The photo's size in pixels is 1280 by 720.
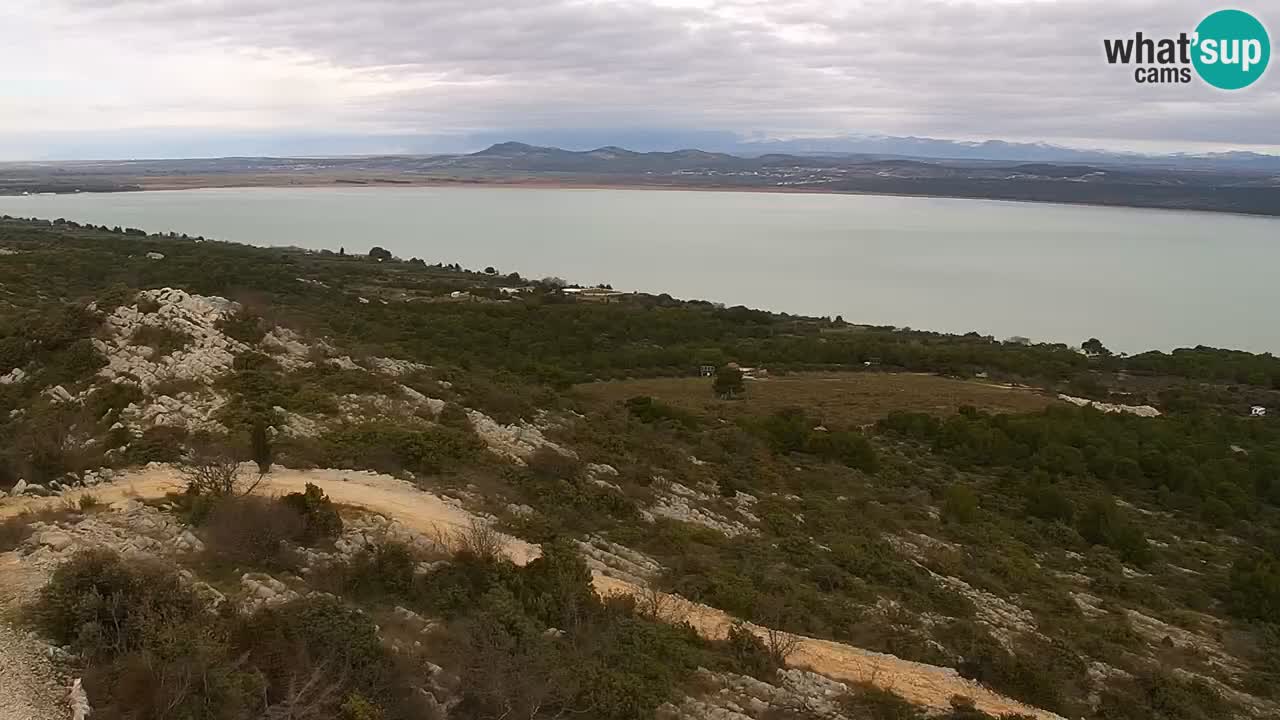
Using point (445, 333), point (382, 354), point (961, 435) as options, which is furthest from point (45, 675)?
point (445, 333)

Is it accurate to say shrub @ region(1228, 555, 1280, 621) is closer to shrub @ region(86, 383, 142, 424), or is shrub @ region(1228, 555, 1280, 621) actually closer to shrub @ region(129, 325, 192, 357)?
shrub @ region(86, 383, 142, 424)

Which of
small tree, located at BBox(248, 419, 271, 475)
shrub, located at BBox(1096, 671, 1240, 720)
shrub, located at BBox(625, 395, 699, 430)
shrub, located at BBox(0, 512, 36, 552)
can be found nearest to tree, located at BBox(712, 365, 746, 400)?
Result: shrub, located at BBox(625, 395, 699, 430)

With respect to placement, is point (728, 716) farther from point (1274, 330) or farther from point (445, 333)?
point (1274, 330)

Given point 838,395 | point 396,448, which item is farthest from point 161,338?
point 838,395

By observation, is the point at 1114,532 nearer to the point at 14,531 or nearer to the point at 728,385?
the point at 728,385

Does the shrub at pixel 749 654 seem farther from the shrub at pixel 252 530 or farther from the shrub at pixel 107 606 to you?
the shrub at pixel 107 606

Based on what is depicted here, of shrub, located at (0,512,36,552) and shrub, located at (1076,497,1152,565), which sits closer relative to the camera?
shrub, located at (0,512,36,552)
